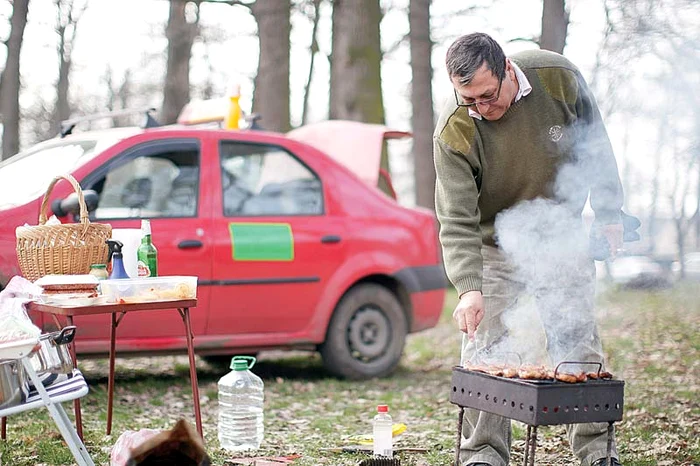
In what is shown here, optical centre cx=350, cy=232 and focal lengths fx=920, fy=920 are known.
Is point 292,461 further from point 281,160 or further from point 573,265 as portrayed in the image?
point 281,160

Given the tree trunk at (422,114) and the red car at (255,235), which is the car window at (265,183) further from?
the tree trunk at (422,114)

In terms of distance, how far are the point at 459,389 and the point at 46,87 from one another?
19.5 metres

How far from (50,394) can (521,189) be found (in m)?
2.19

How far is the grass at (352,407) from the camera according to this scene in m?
4.66

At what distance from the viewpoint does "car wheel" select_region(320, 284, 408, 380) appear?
7.04 m

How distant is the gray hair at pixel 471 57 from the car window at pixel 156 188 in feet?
10.6

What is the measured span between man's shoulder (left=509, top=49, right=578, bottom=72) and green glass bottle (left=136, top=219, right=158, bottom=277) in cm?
194

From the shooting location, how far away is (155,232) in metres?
6.31

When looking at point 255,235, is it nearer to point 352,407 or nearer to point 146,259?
point 352,407

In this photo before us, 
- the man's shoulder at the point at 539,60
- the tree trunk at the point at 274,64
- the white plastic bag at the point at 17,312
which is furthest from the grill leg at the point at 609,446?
the tree trunk at the point at 274,64

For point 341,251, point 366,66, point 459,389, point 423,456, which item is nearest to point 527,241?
point 459,389

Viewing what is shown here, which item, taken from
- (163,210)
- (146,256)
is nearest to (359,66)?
(163,210)

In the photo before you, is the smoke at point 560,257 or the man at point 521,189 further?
the smoke at point 560,257

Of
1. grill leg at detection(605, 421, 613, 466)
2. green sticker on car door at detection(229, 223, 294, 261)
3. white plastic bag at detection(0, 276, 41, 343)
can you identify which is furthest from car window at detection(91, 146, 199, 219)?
grill leg at detection(605, 421, 613, 466)
